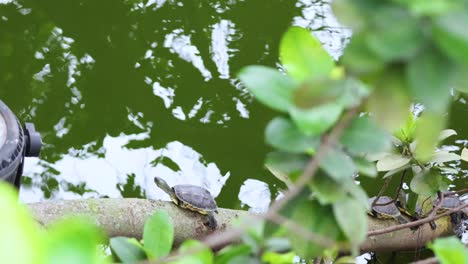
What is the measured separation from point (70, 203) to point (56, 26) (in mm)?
1434

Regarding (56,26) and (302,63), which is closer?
(302,63)

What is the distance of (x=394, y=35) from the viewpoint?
0.51 meters

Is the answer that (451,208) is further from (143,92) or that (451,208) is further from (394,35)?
(394,35)

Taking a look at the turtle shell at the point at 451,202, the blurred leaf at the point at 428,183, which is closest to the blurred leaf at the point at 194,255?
the blurred leaf at the point at 428,183

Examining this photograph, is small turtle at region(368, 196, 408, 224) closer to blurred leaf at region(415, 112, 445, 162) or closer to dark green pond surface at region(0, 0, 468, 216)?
dark green pond surface at region(0, 0, 468, 216)

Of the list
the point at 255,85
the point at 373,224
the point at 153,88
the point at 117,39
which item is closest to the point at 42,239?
the point at 255,85

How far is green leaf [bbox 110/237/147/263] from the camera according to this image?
779 mm

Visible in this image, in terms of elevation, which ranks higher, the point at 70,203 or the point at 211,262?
the point at 211,262

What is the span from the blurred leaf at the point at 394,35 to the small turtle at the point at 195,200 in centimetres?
140

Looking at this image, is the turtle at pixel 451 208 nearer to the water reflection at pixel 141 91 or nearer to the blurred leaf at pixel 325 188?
the water reflection at pixel 141 91

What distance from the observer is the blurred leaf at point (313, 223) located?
71 centimetres

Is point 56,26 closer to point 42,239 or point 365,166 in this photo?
point 365,166

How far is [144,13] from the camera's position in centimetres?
313

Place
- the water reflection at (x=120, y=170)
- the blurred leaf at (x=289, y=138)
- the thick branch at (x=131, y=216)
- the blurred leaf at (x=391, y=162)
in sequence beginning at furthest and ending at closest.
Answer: the water reflection at (x=120, y=170) → the blurred leaf at (x=391, y=162) → the thick branch at (x=131, y=216) → the blurred leaf at (x=289, y=138)
